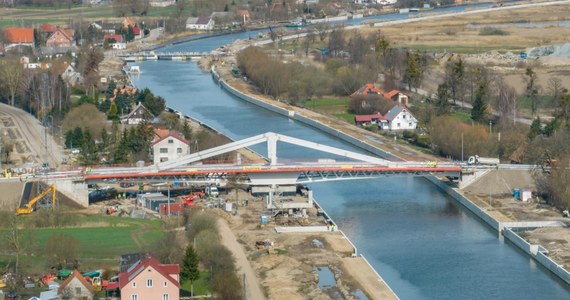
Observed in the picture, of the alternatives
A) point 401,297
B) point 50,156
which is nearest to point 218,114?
point 50,156

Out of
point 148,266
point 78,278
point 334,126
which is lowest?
point 334,126

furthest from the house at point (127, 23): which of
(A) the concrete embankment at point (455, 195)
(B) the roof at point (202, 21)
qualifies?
(A) the concrete embankment at point (455, 195)

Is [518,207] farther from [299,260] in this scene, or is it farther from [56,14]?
[56,14]

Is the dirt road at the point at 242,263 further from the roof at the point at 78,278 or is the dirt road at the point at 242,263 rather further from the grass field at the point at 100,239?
the roof at the point at 78,278

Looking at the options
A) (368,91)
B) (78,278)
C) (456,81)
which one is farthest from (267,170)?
(456,81)

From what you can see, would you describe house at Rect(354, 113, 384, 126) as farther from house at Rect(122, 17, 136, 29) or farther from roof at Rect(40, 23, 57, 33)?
house at Rect(122, 17, 136, 29)

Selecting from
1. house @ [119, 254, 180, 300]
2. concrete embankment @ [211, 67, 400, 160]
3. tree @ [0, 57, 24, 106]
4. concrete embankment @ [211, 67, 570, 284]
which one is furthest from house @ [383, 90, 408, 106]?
house @ [119, 254, 180, 300]

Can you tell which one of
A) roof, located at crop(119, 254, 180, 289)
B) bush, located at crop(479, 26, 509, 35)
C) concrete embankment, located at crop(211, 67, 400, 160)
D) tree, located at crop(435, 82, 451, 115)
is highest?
roof, located at crop(119, 254, 180, 289)
